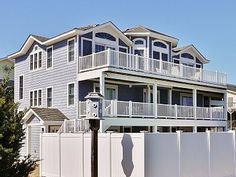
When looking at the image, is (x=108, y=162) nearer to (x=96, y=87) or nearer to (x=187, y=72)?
(x=96, y=87)

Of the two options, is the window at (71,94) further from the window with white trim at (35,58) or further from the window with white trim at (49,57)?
the window with white trim at (35,58)

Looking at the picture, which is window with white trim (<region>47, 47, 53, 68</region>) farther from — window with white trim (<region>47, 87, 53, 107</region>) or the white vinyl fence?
the white vinyl fence

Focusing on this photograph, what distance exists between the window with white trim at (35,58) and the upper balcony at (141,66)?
16.9ft

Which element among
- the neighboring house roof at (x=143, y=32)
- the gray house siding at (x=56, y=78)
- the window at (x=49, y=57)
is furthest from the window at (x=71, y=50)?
the neighboring house roof at (x=143, y=32)

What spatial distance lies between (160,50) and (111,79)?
22.7 feet

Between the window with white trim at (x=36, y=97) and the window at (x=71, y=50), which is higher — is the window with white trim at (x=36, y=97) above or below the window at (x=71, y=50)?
below

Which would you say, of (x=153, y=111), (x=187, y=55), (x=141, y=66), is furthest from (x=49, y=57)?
(x=187, y=55)


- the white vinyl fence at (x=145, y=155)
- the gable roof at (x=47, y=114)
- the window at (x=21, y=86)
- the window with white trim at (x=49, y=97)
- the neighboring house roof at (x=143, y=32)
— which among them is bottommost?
the white vinyl fence at (x=145, y=155)

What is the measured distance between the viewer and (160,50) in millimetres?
27938

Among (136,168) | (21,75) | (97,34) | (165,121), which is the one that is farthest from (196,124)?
(136,168)

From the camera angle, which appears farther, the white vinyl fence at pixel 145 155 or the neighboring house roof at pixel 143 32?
the neighboring house roof at pixel 143 32

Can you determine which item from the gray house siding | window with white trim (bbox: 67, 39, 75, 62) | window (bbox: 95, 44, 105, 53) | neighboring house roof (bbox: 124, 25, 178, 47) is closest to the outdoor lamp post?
the gray house siding

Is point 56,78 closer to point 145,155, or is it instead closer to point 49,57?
point 49,57

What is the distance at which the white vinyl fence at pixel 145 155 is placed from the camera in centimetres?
1095
